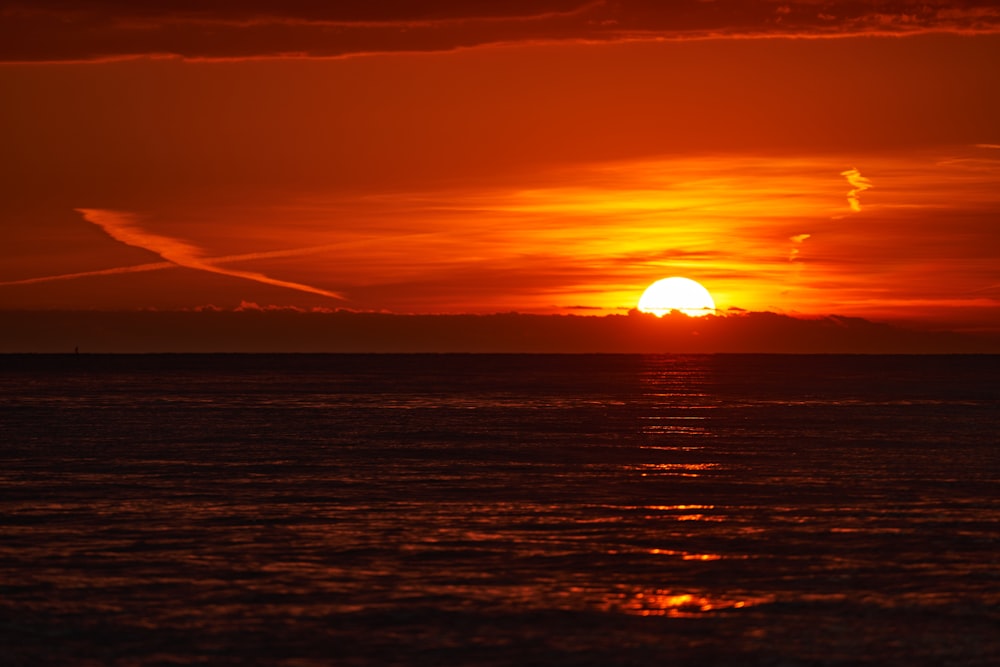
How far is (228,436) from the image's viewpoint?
214 ft

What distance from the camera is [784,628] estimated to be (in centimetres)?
2064

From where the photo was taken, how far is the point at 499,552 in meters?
27.4

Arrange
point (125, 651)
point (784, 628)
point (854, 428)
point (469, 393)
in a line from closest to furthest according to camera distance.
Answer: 1. point (125, 651)
2. point (784, 628)
3. point (854, 428)
4. point (469, 393)

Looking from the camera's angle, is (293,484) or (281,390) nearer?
(293,484)

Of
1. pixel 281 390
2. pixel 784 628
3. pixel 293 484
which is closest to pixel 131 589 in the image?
pixel 784 628

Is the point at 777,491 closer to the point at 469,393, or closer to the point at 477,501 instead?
the point at 477,501

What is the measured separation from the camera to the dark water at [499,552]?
19.9 meters

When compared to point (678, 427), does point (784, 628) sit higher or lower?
lower

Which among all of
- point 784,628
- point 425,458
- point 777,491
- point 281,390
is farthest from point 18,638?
point 281,390

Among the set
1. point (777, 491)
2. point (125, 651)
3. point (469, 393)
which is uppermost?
point (469, 393)

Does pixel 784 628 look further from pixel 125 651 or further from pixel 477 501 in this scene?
pixel 477 501

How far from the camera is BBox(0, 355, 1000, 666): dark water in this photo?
65.2 feet

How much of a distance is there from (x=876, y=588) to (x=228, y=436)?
46.9 m

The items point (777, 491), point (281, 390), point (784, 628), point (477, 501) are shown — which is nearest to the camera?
point (784, 628)
